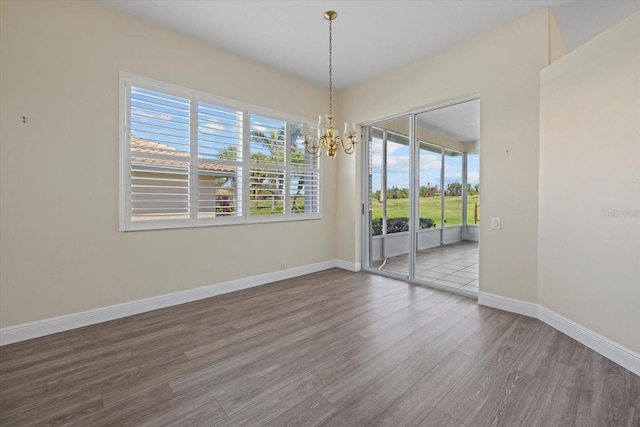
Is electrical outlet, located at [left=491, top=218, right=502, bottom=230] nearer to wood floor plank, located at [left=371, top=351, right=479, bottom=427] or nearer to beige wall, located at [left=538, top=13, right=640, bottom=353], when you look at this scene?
beige wall, located at [left=538, top=13, right=640, bottom=353]

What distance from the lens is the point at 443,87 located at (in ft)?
12.4

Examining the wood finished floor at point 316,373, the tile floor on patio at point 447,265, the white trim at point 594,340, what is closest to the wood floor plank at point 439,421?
the wood finished floor at point 316,373

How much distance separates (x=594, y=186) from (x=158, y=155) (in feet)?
14.2

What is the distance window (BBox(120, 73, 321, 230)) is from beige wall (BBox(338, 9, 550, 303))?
243 cm

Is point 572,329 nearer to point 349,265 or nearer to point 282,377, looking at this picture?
point 282,377

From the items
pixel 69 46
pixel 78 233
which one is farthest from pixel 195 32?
pixel 78 233

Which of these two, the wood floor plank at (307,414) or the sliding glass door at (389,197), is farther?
the sliding glass door at (389,197)

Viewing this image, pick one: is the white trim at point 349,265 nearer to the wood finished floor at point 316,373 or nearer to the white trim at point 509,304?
the wood finished floor at point 316,373

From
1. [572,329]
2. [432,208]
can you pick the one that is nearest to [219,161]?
[432,208]

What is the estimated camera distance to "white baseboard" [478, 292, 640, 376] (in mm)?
2131

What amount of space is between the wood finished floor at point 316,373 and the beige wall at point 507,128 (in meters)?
0.60

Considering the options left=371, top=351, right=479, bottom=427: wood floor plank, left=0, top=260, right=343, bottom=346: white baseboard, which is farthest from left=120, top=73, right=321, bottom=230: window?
left=371, top=351, right=479, bottom=427: wood floor plank

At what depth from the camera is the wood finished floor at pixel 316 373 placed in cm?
169

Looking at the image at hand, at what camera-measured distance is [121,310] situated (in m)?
3.08
